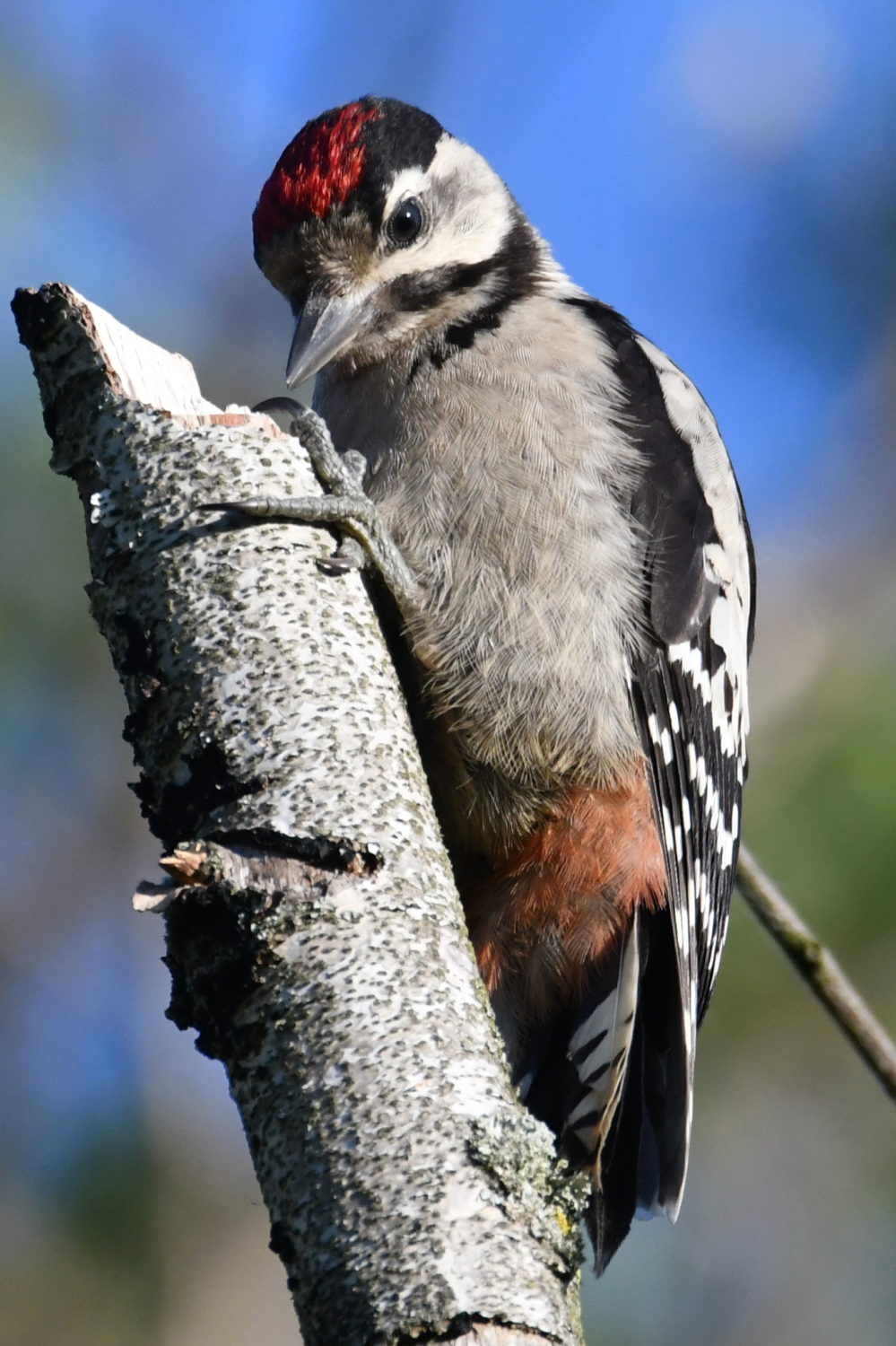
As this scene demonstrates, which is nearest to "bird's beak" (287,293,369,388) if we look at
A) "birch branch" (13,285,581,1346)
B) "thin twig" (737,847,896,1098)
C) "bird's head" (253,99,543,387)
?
"bird's head" (253,99,543,387)

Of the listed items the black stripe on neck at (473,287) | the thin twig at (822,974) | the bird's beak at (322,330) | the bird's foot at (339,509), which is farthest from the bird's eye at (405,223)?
the thin twig at (822,974)

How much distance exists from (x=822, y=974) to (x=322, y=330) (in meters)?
1.90

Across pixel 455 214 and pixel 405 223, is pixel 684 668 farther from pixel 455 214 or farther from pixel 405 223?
pixel 455 214

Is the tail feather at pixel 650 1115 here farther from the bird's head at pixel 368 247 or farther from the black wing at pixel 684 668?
the bird's head at pixel 368 247

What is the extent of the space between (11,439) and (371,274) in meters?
3.16

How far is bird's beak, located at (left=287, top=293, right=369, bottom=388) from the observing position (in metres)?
3.57

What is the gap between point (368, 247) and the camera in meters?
3.91

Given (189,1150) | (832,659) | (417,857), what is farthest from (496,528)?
(189,1150)

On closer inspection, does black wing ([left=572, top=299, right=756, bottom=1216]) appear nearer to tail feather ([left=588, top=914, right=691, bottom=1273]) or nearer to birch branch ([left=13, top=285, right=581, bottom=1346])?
tail feather ([left=588, top=914, right=691, bottom=1273])

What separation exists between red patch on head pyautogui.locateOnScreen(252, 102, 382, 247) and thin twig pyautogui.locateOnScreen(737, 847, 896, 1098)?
1948mm

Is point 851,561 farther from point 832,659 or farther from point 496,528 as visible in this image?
point 496,528

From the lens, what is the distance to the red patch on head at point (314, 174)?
3881 millimetres

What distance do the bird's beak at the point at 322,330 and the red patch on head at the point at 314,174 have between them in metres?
0.24

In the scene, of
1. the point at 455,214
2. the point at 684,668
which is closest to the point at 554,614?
the point at 684,668
